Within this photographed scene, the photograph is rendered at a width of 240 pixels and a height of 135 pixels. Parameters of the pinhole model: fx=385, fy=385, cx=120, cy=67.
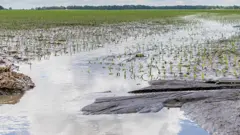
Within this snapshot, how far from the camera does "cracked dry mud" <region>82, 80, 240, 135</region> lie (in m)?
8.24

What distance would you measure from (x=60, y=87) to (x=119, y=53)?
766cm

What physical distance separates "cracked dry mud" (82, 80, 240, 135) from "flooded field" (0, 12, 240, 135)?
0.27 meters

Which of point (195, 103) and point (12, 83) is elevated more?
point (12, 83)

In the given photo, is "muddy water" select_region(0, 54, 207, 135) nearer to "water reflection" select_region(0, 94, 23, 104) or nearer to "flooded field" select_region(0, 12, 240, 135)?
"flooded field" select_region(0, 12, 240, 135)

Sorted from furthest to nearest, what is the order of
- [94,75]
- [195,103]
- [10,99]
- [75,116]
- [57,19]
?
[57,19], [94,75], [10,99], [195,103], [75,116]

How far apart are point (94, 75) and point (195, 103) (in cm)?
572

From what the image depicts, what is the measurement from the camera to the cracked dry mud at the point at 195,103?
8242 mm

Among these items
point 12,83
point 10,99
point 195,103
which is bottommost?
point 10,99

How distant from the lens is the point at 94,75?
1459 centimetres

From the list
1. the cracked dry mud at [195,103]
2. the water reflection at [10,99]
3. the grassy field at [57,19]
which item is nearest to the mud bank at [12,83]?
the water reflection at [10,99]

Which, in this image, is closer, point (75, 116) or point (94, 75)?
point (75, 116)

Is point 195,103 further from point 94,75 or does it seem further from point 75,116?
point 94,75

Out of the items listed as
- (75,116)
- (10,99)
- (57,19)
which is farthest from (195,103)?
(57,19)

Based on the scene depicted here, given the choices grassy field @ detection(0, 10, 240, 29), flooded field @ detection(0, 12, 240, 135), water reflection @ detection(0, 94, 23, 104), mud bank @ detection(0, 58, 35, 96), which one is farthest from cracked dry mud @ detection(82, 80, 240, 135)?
grassy field @ detection(0, 10, 240, 29)
